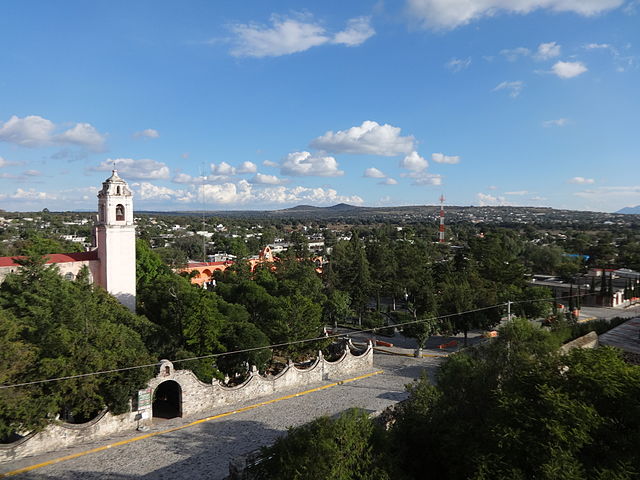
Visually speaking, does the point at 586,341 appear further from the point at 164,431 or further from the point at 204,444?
the point at 164,431

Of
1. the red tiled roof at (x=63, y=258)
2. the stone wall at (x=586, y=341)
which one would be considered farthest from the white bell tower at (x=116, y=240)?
the stone wall at (x=586, y=341)

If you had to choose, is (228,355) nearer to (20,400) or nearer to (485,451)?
(20,400)

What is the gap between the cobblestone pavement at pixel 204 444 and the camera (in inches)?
452

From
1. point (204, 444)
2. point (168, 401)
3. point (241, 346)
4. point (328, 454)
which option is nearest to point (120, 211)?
point (241, 346)

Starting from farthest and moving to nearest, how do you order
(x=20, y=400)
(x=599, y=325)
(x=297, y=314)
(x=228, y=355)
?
(x=599, y=325)
(x=297, y=314)
(x=228, y=355)
(x=20, y=400)

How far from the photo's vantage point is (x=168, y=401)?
16594mm

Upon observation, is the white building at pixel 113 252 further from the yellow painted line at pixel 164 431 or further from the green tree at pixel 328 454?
the green tree at pixel 328 454

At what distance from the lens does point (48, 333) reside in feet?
45.0

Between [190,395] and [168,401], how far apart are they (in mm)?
1969

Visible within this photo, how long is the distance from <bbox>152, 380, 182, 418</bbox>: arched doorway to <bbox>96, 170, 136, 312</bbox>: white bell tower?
9251 millimetres

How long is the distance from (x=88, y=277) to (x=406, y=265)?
21.9 metres

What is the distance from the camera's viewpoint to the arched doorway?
1543cm

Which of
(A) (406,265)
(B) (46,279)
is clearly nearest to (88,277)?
Answer: (B) (46,279)

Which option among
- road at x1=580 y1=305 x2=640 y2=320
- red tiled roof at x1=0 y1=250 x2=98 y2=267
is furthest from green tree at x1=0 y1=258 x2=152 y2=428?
road at x1=580 y1=305 x2=640 y2=320
